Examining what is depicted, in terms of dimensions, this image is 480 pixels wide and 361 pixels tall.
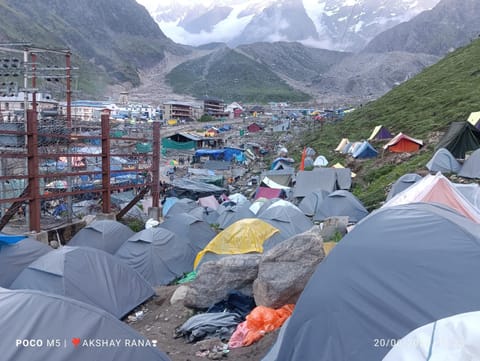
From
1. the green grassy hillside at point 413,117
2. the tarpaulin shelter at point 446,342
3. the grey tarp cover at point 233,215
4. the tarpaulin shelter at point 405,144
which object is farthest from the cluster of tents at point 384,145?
the tarpaulin shelter at point 446,342

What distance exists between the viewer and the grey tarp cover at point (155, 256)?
1198 cm

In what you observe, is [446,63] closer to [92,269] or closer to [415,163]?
[415,163]

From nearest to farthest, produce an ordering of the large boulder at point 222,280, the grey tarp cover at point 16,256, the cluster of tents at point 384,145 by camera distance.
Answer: the large boulder at point 222,280 → the grey tarp cover at point 16,256 → the cluster of tents at point 384,145

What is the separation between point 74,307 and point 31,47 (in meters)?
16.3

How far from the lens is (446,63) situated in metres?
47.9

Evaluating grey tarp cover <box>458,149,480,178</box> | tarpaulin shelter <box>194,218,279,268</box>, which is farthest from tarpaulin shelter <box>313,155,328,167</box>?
tarpaulin shelter <box>194,218,279,268</box>

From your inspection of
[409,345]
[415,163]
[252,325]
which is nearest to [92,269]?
[252,325]

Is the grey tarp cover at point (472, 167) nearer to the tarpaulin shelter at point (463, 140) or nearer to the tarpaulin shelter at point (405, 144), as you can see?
the tarpaulin shelter at point (463, 140)

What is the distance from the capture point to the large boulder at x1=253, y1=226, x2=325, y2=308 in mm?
6520

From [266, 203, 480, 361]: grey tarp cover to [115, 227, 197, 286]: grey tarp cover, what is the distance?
7.85 m

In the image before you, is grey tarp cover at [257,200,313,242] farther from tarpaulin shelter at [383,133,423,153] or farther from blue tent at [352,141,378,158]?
blue tent at [352,141,378,158]

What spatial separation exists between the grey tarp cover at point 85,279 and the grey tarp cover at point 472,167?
481 inches

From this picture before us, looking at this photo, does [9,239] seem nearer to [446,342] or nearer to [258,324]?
[258,324]

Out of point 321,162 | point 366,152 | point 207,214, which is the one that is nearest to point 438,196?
point 207,214
